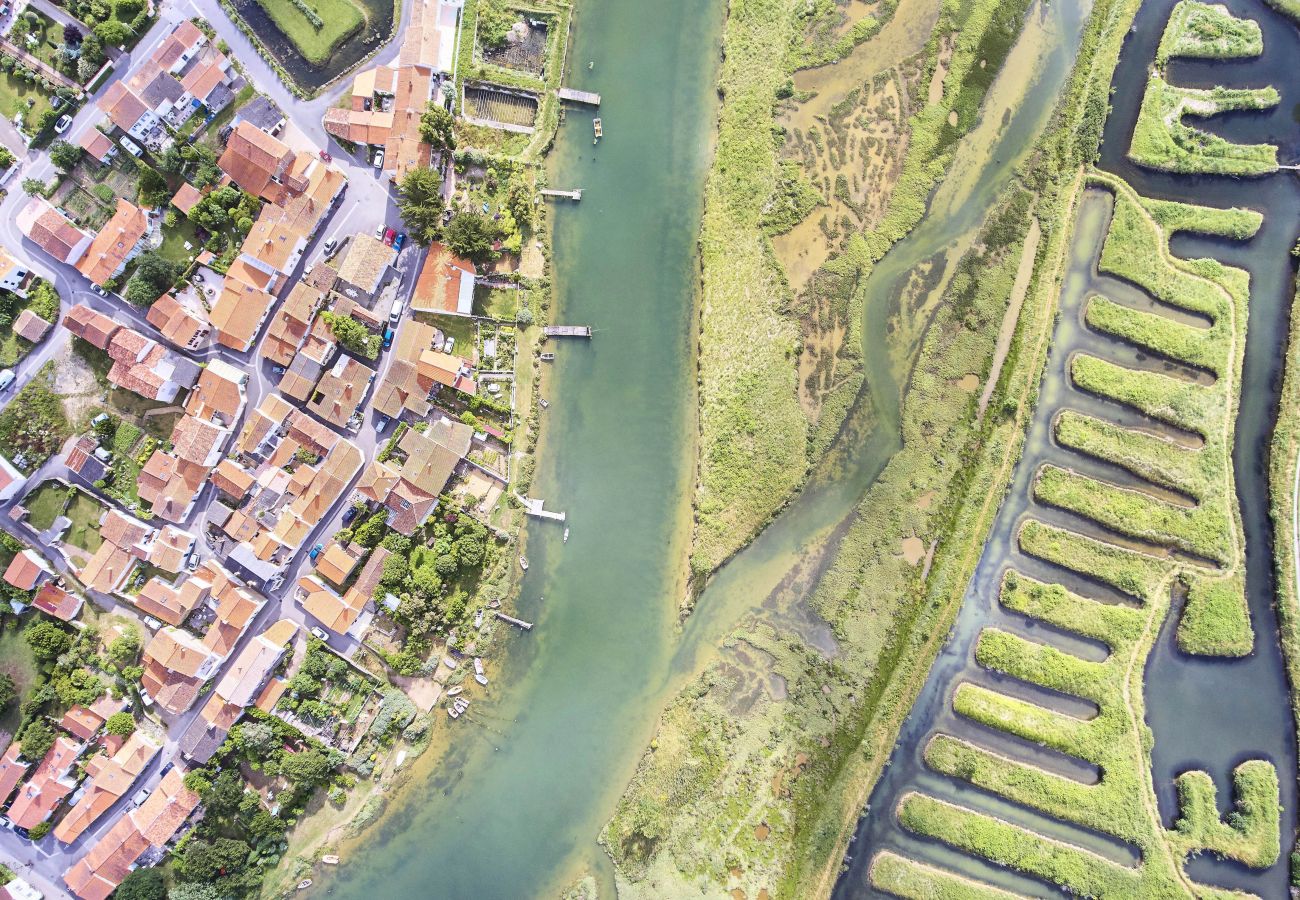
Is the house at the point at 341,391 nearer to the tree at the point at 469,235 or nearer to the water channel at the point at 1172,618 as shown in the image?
the tree at the point at 469,235

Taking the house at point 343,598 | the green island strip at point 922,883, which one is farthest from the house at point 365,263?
the green island strip at point 922,883

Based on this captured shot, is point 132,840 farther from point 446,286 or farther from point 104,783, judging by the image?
point 446,286

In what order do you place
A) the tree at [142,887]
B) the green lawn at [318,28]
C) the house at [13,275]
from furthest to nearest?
the green lawn at [318,28] < the house at [13,275] < the tree at [142,887]

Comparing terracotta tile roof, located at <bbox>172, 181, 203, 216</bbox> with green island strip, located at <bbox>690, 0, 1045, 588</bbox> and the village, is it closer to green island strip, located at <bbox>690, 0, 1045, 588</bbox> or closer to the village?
the village

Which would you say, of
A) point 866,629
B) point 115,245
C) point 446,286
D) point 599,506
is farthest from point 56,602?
point 866,629

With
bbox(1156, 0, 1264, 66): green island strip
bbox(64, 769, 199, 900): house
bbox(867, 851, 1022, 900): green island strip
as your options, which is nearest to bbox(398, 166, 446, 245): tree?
bbox(64, 769, 199, 900): house

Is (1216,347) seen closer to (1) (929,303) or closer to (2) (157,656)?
(1) (929,303)

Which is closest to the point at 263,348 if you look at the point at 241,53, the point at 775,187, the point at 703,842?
the point at 241,53
